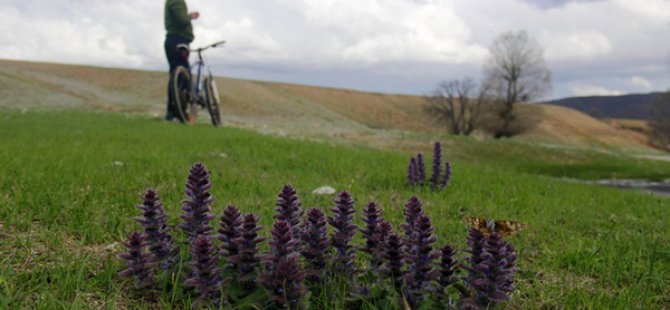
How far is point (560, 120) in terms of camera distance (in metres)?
92.9

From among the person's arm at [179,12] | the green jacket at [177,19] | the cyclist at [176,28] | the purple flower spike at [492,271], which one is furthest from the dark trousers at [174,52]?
the purple flower spike at [492,271]

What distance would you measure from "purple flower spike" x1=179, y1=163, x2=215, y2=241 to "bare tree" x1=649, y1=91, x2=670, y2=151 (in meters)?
77.3

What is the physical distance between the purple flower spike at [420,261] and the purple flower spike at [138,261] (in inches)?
53.0

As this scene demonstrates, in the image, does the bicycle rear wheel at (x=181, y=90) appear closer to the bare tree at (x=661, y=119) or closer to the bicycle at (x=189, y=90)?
the bicycle at (x=189, y=90)

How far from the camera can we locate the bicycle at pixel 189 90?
17.5m

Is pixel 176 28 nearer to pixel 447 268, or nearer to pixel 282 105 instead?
pixel 447 268

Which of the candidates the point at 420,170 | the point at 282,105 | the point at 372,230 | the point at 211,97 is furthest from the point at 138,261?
the point at 282,105

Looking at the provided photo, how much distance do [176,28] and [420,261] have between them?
17.0 m

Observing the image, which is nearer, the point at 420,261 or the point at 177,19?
the point at 420,261

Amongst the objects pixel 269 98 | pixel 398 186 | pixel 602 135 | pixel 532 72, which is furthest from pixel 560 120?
pixel 398 186

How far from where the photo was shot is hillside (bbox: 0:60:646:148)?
38.0 metres

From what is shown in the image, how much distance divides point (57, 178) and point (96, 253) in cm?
270

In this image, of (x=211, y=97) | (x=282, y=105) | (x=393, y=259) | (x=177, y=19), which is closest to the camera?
(x=393, y=259)

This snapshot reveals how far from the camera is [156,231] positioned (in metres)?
2.69
